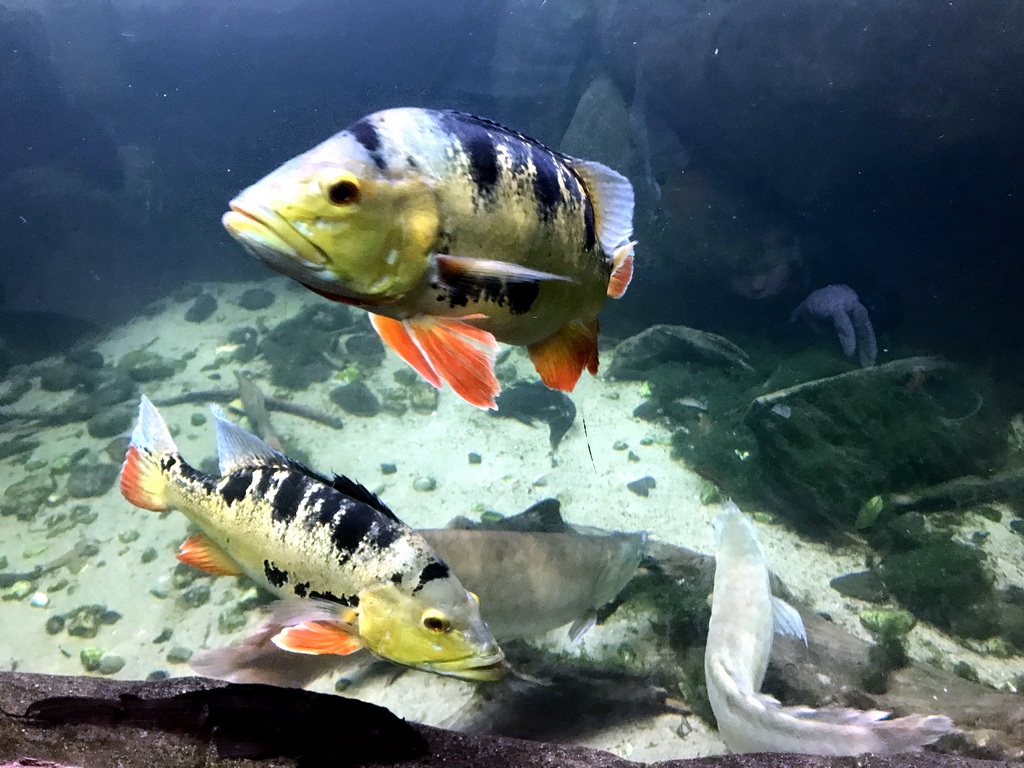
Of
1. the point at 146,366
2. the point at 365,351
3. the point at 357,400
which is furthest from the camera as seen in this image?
the point at 146,366

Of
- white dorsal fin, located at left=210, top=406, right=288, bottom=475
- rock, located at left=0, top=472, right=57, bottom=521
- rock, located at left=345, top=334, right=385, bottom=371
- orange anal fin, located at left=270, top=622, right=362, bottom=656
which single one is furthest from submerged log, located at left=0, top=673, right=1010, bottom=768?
rock, located at left=345, top=334, right=385, bottom=371

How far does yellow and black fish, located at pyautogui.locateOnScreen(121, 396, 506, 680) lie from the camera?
4.82ft

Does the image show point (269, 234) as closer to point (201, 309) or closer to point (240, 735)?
point (240, 735)

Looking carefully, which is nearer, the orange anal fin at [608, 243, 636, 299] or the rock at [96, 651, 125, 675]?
the orange anal fin at [608, 243, 636, 299]

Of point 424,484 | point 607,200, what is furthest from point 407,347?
point 424,484

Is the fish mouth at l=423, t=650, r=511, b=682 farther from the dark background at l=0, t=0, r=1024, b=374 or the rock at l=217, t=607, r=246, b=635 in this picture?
the dark background at l=0, t=0, r=1024, b=374

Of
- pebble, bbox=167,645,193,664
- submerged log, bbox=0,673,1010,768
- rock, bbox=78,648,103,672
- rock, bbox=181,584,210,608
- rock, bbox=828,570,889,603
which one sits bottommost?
rock, bbox=78,648,103,672

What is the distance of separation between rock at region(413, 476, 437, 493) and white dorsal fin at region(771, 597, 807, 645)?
3514 millimetres

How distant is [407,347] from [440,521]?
173 inches

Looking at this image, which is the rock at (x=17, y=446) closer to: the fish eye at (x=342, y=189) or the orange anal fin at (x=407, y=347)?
the orange anal fin at (x=407, y=347)

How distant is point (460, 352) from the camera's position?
0.99m

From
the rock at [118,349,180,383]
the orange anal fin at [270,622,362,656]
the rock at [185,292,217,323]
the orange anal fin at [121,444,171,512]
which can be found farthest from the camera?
the rock at [185,292,217,323]

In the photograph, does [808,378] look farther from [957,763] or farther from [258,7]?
[258,7]

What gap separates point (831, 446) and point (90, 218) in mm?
17088
